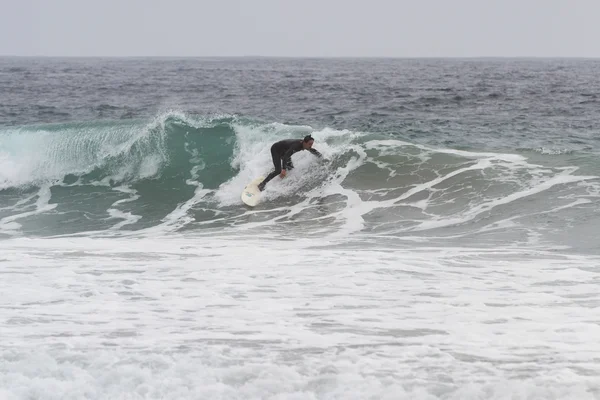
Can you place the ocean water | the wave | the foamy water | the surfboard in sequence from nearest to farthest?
1. the foamy water
2. the ocean water
3. the wave
4. the surfboard

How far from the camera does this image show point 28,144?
19.1m

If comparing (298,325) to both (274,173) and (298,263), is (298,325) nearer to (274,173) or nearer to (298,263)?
(298,263)

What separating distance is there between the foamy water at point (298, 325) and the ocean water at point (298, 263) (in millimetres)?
21

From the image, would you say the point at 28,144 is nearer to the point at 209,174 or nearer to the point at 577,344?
the point at 209,174

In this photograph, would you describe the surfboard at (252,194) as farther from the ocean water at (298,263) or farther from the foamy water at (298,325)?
the foamy water at (298,325)

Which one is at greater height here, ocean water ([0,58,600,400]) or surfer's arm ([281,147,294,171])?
surfer's arm ([281,147,294,171])

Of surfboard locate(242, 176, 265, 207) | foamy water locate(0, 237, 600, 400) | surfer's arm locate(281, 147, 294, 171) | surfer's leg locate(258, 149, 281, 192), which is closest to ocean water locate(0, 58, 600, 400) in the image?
foamy water locate(0, 237, 600, 400)

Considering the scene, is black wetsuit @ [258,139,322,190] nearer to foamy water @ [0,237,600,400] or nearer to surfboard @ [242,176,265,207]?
surfboard @ [242,176,265,207]

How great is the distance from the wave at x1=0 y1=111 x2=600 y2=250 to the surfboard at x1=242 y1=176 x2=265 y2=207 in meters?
0.21

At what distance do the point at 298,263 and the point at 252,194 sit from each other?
5.91 metres

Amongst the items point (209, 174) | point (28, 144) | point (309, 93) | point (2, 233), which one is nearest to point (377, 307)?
point (2, 233)

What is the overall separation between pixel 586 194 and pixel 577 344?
7.70m

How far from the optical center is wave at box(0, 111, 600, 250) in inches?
464

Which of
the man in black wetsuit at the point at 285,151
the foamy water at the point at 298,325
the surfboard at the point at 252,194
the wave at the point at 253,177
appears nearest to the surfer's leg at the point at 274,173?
the man in black wetsuit at the point at 285,151
